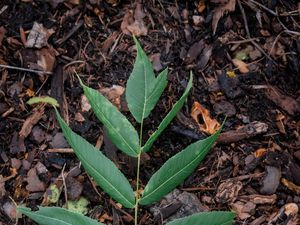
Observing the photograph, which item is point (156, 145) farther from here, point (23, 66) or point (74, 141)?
point (23, 66)

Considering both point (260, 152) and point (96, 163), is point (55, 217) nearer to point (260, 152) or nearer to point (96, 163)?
point (96, 163)

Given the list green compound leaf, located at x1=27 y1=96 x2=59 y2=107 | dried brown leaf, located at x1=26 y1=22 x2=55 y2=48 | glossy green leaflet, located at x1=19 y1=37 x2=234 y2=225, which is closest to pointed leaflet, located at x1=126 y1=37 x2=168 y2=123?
glossy green leaflet, located at x1=19 y1=37 x2=234 y2=225

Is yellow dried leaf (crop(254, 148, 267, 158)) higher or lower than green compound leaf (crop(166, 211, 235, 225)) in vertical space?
lower

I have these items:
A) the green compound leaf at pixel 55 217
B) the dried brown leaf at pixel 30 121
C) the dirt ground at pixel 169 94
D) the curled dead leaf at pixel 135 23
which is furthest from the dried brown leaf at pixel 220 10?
the green compound leaf at pixel 55 217

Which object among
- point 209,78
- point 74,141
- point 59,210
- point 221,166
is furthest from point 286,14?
point 59,210

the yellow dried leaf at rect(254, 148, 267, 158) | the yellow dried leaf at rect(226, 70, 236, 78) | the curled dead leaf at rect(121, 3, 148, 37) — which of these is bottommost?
the yellow dried leaf at rect(254, 148, 267, 158)

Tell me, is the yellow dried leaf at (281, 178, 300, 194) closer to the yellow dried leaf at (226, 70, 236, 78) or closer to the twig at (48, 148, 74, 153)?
the yellow dried leaf at (226, 70, 236, 78)

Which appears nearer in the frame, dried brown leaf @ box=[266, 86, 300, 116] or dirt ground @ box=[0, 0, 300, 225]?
dirt ground @ box=[0, 0, 300, 225]
